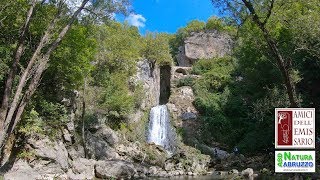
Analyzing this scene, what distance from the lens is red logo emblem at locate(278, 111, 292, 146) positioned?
17.0 feet

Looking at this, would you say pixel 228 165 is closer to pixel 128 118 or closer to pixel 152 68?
pixel 128 118

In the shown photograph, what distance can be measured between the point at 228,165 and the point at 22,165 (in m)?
15.6

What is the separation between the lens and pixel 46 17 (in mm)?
18375

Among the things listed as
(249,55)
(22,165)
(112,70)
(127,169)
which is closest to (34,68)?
(22,165)

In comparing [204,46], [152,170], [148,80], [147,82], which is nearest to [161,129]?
[147,82]

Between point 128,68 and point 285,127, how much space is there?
29.8m

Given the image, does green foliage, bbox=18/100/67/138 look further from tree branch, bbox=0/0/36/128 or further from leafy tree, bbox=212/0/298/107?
leafy tree, bbox=212/0/298/107

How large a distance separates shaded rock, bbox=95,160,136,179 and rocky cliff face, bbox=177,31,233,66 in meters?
33.9

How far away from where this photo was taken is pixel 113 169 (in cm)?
2058

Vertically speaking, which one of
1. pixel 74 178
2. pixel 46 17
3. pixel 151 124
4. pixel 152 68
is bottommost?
pixel 74 178

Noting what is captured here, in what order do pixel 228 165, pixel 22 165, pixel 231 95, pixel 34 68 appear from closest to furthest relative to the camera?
pixel 34 68, pixel 22 165, pixel 228 165, pixel 231 95

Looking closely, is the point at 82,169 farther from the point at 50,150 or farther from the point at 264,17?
the point at 264,17

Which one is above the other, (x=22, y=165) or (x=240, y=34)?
(x=240, y=34)

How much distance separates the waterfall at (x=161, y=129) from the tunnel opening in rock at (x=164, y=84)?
845 centimetres
